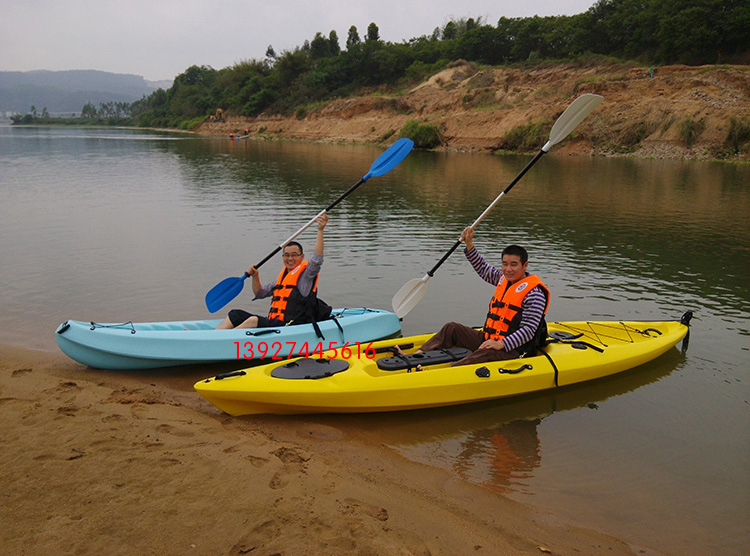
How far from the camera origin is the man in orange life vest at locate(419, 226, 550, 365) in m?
4.79

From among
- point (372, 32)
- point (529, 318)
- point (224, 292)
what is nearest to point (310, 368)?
point (529, 318)

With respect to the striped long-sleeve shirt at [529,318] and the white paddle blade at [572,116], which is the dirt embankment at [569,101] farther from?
the striped long-sleeve shirt at [529,318]

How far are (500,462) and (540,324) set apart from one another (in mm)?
1411

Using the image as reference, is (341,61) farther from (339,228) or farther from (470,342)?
(470,342)

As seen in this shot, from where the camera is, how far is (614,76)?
31.8 metres

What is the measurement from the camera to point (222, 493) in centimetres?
298

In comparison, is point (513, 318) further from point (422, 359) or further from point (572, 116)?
point (572, 116)

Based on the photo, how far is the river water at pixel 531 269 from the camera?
385 centimetres

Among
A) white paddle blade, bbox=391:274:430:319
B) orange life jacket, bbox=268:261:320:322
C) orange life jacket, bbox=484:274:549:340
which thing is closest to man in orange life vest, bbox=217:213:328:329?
orange life jacket, bbox=268:261:320:322

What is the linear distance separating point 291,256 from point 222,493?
2.88m

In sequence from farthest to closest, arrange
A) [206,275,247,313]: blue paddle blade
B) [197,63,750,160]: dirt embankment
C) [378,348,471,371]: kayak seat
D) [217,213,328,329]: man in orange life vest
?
[197,63,750,160]: dirt embankment < [206,275,247,313]: blue paddle blade < [217,213,328,329]: man in orange life vest < [378,348,471,371]: kayak seat

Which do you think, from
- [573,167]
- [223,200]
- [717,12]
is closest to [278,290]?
[223,200]

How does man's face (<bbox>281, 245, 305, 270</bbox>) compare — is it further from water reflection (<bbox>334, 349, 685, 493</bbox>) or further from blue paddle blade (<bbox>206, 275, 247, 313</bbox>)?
water reflection (<bbox>334, 349, 685, 493</bbox>)

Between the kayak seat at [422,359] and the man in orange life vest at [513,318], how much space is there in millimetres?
93
